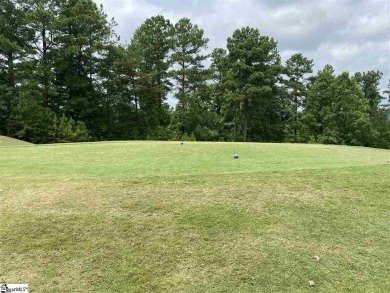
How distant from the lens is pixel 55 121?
22.1 metres

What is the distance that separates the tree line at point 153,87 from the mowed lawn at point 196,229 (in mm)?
18064

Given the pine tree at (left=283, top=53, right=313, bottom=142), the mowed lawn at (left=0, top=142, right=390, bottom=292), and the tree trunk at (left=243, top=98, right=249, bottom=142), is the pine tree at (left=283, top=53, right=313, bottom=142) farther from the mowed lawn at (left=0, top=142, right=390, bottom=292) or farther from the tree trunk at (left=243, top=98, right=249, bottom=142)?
the mowed lawn at (left=0, top=142, right=390, bottom=292)

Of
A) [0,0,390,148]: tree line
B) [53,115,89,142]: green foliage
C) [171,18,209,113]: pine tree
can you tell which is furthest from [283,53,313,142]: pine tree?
[53,115,89,142]: green foliage

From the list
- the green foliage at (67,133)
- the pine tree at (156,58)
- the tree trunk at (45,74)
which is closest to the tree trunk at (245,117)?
the pine tree at (156,58)

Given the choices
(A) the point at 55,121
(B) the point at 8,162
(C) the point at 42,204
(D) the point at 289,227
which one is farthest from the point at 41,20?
(D) the point at 289,227

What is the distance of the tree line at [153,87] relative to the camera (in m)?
24.4

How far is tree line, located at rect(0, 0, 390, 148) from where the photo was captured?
2436cm

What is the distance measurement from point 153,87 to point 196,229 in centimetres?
2601

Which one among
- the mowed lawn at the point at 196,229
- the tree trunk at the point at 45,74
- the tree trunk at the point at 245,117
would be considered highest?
the tree trunk at the point at 45,74

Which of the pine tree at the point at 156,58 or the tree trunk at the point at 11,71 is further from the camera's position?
the pine tree at the point at 156,58

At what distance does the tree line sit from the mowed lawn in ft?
59.3

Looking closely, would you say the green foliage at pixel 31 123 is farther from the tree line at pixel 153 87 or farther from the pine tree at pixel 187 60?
the pine tree at pixel 187 60

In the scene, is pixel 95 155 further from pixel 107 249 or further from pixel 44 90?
pixel 44 90

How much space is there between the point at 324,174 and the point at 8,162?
23.0 ft
